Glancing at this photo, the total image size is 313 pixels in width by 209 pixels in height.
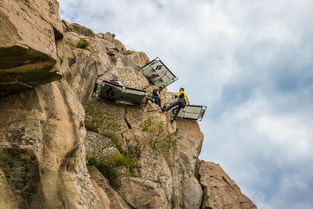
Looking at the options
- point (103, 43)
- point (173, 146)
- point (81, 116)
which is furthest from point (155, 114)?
point (81, 116)

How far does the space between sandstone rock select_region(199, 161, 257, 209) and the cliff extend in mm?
91

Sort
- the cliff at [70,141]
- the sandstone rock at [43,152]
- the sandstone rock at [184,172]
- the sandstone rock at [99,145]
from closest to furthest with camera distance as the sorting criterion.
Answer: the cliff at [70,141] < the sandstone rock at [43,152] < the sandstone rock at [99,145] < the sandstone rock at [184,172]

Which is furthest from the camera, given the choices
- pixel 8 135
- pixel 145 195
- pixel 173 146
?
pixel 173 146

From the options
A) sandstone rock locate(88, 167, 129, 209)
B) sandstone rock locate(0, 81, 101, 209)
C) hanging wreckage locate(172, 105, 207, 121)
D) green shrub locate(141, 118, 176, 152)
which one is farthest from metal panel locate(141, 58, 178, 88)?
sandstone rock locate(0, 81, 101, 209)

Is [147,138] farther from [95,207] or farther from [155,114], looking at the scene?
[95,207]

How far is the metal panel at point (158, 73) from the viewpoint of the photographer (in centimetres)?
2791

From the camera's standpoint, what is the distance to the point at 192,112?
27.4 meters

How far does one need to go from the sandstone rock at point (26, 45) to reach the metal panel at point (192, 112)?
58.2ft

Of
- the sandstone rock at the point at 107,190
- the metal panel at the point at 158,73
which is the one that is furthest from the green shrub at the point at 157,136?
the metal panel at the point at 158,73

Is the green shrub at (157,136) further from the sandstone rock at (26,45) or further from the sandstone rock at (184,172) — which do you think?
the sandstone rock at (26,45)

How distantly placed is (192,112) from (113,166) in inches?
469

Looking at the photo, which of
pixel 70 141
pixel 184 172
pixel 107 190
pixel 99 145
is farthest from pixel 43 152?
pixel 184 172

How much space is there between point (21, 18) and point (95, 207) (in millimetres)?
5931

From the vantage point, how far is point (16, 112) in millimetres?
9344
